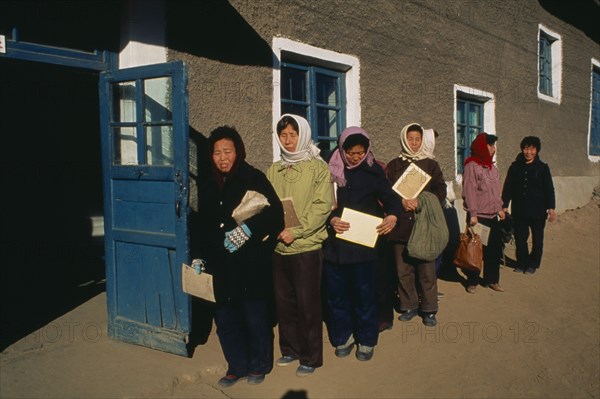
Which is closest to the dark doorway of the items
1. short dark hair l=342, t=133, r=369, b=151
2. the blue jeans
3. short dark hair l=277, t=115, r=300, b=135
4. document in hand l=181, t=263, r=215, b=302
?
document in hand l=181, t=263, r=215, b=302

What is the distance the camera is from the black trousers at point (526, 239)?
6.07m

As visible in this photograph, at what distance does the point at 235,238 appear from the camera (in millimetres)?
2949

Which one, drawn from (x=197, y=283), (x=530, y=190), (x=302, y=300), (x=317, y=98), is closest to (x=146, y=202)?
(x=197, y=283)

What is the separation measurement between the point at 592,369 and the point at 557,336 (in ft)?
2.02

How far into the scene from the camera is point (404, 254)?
425cm

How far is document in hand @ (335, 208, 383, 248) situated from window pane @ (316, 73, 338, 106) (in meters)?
2.43

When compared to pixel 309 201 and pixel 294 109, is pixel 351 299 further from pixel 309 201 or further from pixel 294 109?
pixel 294 109

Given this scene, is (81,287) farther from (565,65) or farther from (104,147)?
(565,65)

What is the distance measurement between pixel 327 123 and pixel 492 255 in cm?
235

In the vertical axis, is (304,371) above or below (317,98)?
below

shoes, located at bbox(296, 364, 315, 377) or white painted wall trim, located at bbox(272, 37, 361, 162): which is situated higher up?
white painted wall trim, located at bbox(272, 37, 361, 162)

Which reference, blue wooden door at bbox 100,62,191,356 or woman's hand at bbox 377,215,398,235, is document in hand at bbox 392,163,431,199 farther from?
blue wooden door at bbox 100,62,191,356

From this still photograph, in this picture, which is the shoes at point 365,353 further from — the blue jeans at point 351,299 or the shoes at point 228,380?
the shoes at point 228,380

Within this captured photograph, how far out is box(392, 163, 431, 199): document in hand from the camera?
4086mm
